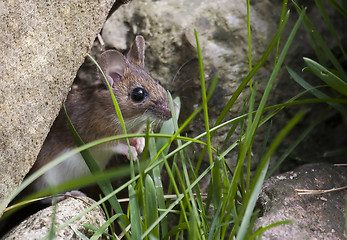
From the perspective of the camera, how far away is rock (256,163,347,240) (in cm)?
240

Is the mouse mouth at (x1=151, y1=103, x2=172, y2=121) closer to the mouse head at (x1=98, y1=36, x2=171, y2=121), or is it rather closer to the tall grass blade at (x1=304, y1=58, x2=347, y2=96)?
the mouse head at (x1=98, y1=36, x2=171, y2=121)

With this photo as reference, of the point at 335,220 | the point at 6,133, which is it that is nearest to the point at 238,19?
the point at 335,220

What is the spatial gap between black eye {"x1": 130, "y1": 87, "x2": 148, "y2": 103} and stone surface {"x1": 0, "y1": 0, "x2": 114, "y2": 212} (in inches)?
27.3

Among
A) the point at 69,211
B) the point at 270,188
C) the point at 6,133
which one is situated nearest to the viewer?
the point at 6,133

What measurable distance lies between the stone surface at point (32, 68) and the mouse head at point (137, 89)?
0.62 metres

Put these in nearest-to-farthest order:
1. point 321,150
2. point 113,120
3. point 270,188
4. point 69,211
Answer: point 69,211 < point 270,188 < point 113,120 < point 321,150

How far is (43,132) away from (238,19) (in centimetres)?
162

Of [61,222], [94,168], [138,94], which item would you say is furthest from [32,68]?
[138,94]

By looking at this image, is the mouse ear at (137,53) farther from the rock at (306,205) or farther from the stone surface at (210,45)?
the rock at (306,205)

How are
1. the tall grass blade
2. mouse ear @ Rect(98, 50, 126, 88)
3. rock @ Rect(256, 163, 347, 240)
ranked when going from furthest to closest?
mouse ear @ Rect(98, 50, 126, 88)
the tall grass blade
rock @ Rect(256, 163, 347, 240)

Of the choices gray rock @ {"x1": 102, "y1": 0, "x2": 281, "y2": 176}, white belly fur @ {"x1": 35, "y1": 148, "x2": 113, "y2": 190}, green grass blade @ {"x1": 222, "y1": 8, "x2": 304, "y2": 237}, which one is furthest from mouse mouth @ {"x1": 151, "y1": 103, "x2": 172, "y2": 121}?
green grass blade @ {"x1": 222, "y1": 8, "x2": 304, "y2": 237}

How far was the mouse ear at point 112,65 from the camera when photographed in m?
3.09

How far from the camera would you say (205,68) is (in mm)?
3400

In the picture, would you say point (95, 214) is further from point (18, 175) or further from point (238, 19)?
point (238, 19)
